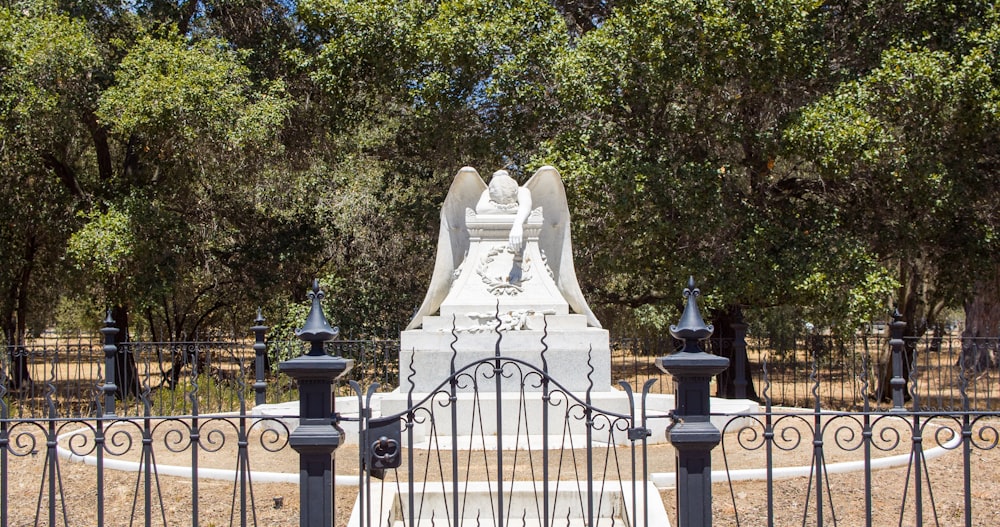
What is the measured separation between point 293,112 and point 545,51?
5729 millimetres

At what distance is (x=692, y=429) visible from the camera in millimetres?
4617

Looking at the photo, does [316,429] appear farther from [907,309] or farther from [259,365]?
[907,309]

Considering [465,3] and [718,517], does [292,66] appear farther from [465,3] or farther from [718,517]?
[718,517]

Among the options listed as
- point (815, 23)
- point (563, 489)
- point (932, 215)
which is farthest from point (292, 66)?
point (563, 489)

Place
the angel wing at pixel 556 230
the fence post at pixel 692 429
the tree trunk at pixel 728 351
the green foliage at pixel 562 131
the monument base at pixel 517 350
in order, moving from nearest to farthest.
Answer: the fence post at pixel 692 429
the monument base at pixel 517 350
the angel wing at pixel 556 230
the green foliage at pixel 562 131
the tree trunk at pixel 728 351

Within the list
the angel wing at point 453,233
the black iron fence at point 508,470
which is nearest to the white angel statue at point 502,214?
the angel wing at point 453,233

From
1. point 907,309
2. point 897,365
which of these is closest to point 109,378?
point 897,365

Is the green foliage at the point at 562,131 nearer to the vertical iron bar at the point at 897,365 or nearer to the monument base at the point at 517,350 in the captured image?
the vertical iron bar at the point at 897,365

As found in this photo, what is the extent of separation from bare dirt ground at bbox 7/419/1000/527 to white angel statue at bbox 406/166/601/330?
2285mm

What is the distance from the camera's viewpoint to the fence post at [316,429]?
15.1ft

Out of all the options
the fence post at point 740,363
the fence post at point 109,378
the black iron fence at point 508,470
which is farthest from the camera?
the fence post at point 740,363

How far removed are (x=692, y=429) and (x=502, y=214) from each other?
6551mm

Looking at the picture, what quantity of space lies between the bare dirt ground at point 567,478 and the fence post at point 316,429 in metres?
1.39

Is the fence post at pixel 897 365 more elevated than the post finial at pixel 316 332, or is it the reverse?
the post finial at pixel 316 332
